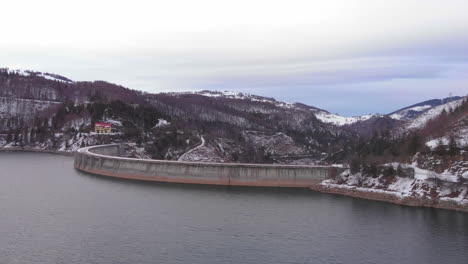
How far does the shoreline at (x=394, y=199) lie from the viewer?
49.8 meters

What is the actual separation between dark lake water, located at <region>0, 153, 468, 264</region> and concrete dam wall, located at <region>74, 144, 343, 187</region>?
201 inches

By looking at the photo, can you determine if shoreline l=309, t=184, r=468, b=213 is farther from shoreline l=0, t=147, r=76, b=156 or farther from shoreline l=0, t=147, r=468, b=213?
shoreline l=0, t=147, r=76, b=156

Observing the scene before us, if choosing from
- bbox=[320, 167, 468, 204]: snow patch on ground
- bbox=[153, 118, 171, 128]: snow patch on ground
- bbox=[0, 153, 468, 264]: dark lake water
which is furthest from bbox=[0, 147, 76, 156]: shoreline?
bbox=[320, 167, 468, 204]: snow patch on ground

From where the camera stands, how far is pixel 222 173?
2687 inches

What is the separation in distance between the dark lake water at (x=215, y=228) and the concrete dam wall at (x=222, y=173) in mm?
5118

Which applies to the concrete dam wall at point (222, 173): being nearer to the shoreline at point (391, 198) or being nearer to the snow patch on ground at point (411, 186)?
the shoreline at point (391, 198)

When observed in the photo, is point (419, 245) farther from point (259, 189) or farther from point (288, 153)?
point (288, 153)

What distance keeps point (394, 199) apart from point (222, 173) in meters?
24.7

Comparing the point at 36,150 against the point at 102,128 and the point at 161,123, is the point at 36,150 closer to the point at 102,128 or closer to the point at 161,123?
the point at 102,128

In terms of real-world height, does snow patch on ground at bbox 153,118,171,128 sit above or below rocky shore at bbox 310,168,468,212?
above

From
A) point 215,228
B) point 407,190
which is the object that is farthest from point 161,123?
point 215,228

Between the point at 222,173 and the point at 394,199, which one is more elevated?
the point at 222,173

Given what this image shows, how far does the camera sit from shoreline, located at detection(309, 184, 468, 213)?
49.8 metres

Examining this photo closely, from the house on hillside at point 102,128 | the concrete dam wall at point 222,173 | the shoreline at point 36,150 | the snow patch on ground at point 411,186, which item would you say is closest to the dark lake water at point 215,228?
the snow patch on ground at point 411,186
